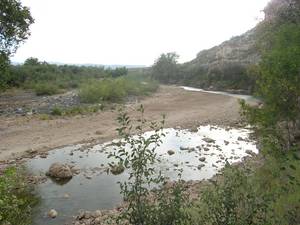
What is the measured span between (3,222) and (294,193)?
4915mm

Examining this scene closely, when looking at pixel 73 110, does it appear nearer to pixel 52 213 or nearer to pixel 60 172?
pixel 60 172

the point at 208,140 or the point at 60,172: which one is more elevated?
the point at 60,172

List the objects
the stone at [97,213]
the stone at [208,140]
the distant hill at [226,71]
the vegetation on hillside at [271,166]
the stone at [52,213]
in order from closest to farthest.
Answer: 1. the vegetation on hillside at [271,166]
2. the stone at [97,213]
3. the stone at [52,213]
4. the stone at [208,140]
5. the distant hill at [226,71]

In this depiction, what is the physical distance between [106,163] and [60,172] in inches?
93.1

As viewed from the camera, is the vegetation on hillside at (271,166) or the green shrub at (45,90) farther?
the green shrub at (45,90)

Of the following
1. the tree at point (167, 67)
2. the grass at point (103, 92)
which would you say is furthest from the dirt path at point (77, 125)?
the tree at point (167, 67)

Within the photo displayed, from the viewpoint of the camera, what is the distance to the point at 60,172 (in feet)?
47.2

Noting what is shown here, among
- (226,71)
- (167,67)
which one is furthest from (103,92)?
(167,67)

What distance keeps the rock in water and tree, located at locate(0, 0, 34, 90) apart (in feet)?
22.0

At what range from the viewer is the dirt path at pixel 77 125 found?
19625 millimetres

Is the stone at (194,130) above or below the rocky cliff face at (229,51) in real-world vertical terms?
below

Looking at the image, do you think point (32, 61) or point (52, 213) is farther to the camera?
point (32, 61)

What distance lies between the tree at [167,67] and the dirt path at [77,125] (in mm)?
42291

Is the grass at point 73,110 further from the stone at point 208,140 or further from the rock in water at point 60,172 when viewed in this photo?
the rock in water at point 60,172
